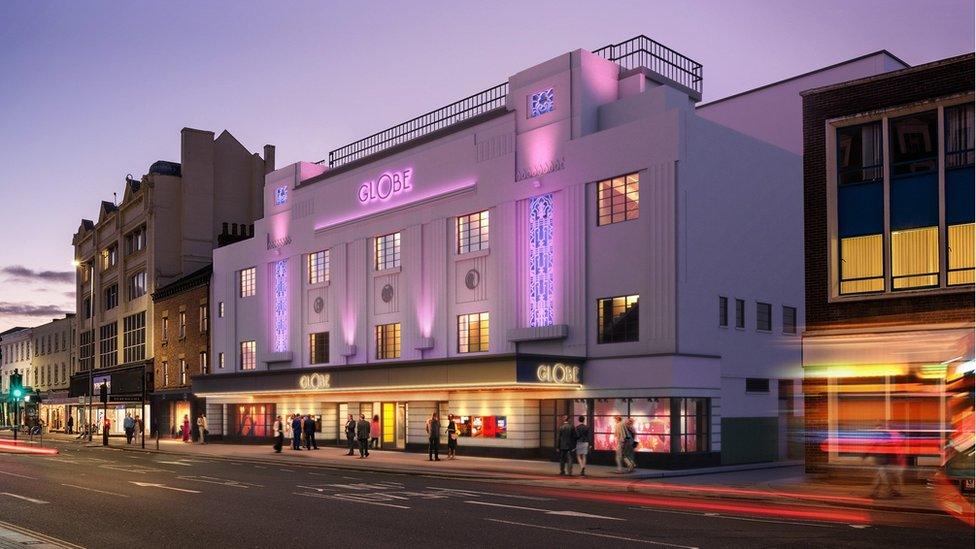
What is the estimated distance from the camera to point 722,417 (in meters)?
35.0

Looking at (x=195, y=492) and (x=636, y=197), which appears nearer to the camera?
(x=195, y=492)

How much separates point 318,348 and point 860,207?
97.3ft

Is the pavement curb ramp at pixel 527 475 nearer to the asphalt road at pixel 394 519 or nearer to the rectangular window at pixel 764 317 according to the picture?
the asphalt road at pixel 394 519

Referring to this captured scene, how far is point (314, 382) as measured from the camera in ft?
151

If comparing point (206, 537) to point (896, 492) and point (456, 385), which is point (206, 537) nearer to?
point (896, 492)

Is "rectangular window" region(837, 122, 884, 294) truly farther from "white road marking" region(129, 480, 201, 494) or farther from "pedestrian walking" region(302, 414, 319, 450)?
"pedestrian walking" region(302, 414, 319, 450)

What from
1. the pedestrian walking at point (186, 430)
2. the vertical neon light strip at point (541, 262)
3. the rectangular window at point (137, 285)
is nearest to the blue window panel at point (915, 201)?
the vertical neon light strip at point (541, 262)

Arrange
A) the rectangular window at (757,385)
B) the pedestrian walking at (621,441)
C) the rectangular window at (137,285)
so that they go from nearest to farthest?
the pedestrian walking at (621,441)
the rectangular window at (757,385)
the rectangular window at (137,285)

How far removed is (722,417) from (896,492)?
1275 cm

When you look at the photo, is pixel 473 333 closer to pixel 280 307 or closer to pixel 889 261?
pixel 280 307

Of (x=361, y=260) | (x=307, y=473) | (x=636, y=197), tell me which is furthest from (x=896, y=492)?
(x=361, y=260)

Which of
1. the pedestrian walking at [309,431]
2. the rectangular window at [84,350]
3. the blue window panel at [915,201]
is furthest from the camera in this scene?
the rectangular window at [84,350]

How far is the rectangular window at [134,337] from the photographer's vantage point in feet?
237

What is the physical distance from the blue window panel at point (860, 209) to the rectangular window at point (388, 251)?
72.2 feet
